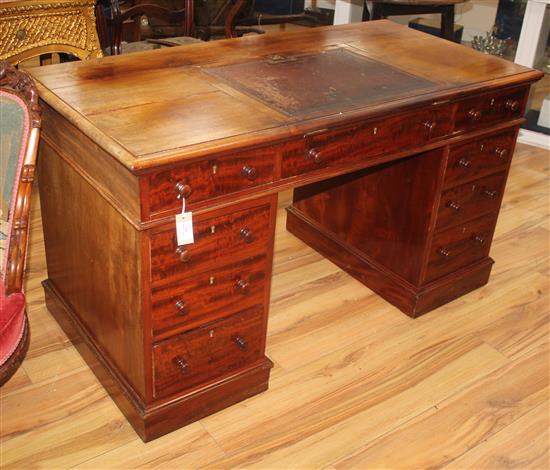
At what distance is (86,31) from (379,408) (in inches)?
69.6

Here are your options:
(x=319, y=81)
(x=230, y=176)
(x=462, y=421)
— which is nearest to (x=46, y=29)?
(x=319, y=81)

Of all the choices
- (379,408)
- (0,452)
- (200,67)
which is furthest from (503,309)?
(0,452)

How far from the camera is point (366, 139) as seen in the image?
1.91 m

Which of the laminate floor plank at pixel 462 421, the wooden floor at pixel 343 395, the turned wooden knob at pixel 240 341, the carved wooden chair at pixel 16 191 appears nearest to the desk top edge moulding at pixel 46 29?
the wooden floor at pixel 343 395

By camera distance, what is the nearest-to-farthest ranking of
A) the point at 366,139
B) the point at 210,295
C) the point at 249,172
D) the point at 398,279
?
the point at 249,172 → the point at 210,295 → the point at 366,139 → the point at 398,279

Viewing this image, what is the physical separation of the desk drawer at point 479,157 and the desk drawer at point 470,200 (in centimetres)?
4

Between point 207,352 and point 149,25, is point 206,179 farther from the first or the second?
point 149,25

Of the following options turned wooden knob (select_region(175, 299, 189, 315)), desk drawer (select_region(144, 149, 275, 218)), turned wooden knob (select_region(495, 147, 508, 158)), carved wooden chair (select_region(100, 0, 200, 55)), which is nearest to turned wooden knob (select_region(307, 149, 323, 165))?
desk drawer (select_region(144, 149, 275, 218))

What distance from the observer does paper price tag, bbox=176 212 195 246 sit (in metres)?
1.59

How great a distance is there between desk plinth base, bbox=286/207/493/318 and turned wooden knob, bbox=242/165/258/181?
0.98 meters

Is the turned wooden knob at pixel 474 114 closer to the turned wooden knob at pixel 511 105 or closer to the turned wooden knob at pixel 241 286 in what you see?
the turned wooden knob at pixel 511 105

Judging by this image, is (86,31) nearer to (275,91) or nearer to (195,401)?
(275,91)

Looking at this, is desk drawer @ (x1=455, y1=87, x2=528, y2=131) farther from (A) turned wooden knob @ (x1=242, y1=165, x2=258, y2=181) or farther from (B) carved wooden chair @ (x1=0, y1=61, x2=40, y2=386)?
(B) carved wooden chair @ (x1=0, y1=61, x2=40, y2=386)

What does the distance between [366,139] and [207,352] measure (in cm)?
73
